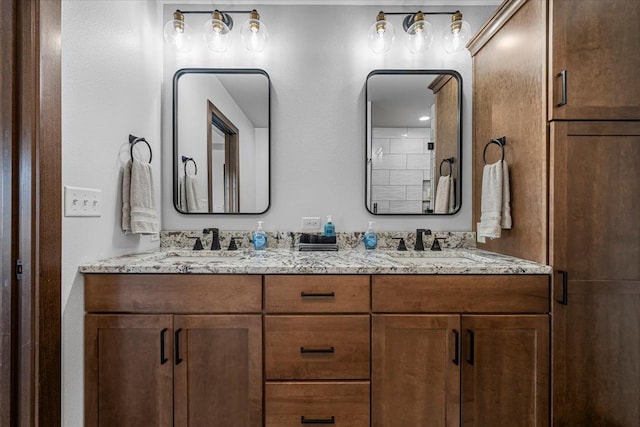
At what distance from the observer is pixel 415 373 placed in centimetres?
127

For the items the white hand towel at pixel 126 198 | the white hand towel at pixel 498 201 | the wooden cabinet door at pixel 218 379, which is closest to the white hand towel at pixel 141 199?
the white hand towel at pixel 126 198

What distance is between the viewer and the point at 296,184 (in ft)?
6.39

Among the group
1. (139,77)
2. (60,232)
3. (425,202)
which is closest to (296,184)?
(425,202)

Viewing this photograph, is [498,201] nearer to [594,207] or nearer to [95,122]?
[594,207]

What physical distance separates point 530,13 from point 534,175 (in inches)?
29.0

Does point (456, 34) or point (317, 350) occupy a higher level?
point (456, 34)

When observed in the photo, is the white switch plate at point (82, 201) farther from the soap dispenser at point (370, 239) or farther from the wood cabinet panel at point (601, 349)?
the wood cabinet panel at point (601, 349)

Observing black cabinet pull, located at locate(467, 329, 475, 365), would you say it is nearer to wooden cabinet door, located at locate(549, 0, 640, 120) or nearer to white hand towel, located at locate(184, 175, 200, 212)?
wooden cabinet door, located at locate(549, 0, 640, 120)

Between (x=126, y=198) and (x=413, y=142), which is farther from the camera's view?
(x=413, y=142)

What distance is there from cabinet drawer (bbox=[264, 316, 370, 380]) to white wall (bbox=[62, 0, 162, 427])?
0.77 metres

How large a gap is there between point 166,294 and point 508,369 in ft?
4.76

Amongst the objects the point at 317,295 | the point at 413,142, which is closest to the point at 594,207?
the point at 413,142

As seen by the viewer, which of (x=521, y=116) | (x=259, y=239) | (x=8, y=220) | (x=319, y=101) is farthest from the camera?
(x=319, y=101)

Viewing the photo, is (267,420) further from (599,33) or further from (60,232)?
(599,33)
